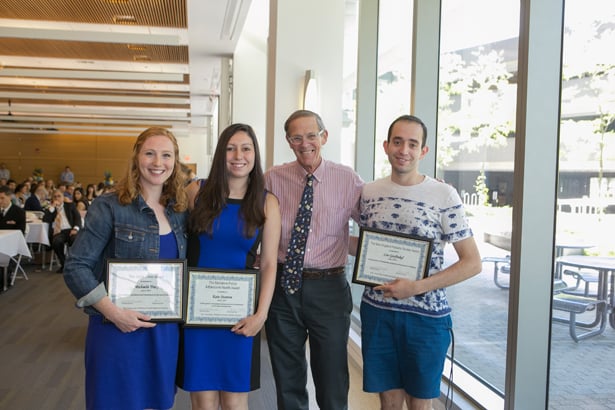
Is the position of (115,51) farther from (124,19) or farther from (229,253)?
(229,253)

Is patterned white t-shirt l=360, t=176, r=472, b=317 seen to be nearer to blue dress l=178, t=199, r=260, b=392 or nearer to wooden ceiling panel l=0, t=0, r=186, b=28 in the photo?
blue dress l=178, t=199, r=260, b=392

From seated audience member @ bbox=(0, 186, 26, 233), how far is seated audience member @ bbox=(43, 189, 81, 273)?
49.3 inches

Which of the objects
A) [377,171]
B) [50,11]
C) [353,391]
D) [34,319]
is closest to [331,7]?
[377,171]

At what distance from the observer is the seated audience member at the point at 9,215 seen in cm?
871

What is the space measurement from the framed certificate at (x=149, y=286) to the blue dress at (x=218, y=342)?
0.45ft

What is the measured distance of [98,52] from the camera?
36.3 ft

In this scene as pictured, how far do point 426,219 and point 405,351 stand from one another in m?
0.56

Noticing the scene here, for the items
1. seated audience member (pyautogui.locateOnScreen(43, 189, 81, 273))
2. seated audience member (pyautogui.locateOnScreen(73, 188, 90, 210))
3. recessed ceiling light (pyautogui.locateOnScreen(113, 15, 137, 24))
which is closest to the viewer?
recessed ceiling light (pyautogui.locateOnScreen(113, 15, 137, 24))

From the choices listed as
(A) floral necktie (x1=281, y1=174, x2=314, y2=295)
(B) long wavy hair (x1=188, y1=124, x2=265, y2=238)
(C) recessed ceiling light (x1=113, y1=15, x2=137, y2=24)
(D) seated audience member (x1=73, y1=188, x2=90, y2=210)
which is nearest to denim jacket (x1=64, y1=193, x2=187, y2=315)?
(B) long wavy hair (x1=188, y1=124, x2=265, y2=238)

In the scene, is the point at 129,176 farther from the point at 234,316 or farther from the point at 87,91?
the point at 87,91

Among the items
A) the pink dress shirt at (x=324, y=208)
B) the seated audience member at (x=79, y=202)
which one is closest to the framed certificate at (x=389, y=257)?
the pink dress shirt at (x=324, y=208)

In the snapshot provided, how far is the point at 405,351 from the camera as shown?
2.51 meters

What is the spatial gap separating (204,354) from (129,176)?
78cm

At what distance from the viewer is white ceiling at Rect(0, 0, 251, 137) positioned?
8.48 metres
